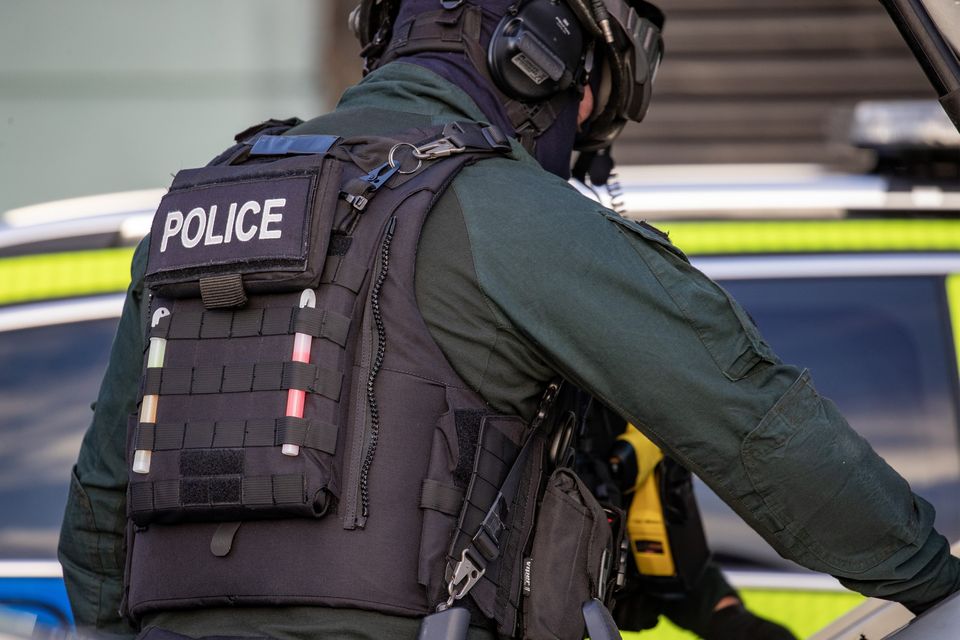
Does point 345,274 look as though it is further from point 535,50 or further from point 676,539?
point 676,539

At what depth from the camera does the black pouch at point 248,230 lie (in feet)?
5.65

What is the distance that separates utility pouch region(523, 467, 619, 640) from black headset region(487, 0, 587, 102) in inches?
25.4

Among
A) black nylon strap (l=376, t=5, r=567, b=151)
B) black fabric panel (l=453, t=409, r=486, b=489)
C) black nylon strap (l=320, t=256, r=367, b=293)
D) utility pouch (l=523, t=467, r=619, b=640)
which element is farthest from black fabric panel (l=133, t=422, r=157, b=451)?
black nylon strap (l=376, t=5, r=567, b=151)

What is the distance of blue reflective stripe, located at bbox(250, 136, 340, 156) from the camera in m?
1.85

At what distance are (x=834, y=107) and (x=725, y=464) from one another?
16.0ft

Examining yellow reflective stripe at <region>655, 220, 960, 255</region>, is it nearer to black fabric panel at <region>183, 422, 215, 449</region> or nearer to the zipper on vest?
the zipper on vest

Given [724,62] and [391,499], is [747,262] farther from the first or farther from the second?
[724,62]

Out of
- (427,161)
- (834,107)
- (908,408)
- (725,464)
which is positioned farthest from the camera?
(834,107)

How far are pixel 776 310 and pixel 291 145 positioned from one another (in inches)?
60.7

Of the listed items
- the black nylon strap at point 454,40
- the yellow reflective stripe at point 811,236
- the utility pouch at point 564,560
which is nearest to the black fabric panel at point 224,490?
the utility pouch at point 564,560

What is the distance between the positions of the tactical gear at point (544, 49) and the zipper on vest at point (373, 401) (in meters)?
0.46

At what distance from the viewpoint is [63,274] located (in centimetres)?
303

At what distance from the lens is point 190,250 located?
180 centimetres

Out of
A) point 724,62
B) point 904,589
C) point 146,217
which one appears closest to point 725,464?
point 904,589
